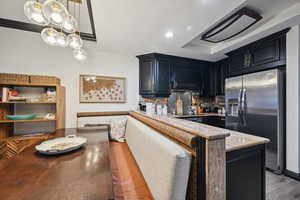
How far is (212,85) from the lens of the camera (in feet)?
12.4

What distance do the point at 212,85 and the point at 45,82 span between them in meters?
3.99

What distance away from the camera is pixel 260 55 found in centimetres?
254

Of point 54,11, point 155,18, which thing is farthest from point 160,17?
point 54,11

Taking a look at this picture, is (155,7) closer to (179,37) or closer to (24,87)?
(179,37)

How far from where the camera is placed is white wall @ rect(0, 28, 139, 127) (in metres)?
2.42

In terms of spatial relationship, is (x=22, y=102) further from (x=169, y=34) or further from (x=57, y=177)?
(x=169, y=34)

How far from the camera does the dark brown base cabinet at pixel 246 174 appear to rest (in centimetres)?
99

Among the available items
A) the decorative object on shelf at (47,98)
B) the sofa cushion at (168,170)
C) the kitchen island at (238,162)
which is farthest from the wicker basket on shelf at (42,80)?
the kitchen island at (238,162)

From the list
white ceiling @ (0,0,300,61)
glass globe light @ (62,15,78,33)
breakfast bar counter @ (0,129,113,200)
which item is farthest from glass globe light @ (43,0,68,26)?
breakfast bar counter @ (0,129,113,200)

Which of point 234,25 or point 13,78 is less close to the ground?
point 234,25

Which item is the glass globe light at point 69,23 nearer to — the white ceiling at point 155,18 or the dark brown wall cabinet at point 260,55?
the white ceiling at point 155,18

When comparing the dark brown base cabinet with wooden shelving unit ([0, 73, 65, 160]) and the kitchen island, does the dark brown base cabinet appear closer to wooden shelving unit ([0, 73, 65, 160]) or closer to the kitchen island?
the kitchen island

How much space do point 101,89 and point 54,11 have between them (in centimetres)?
204

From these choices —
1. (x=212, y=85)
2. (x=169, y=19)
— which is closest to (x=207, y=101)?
(x=212, y=85)
